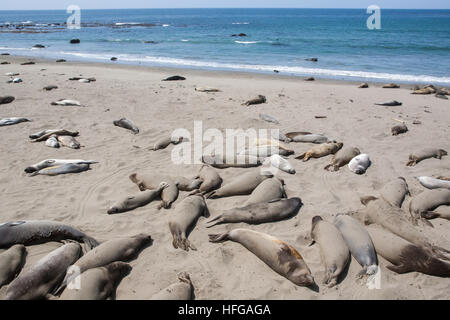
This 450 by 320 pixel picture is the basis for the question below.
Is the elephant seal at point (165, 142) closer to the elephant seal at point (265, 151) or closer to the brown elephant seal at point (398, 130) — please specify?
the elephant seal at point (265, 151)

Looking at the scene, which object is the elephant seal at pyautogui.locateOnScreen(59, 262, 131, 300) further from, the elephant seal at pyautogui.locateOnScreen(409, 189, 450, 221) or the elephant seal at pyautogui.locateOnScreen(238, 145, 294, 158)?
the elephant seal at pyautogui.locateOnScreen(409, 189, 450, 221)

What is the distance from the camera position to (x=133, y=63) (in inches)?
802

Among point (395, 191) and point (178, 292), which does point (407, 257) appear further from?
point (178, 292)

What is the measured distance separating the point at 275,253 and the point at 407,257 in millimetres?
1406

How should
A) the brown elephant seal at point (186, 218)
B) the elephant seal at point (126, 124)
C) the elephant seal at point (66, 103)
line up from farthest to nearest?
the elephant seal at point (66, 103), the elephant seal at point (126, 124), the brown elephant seal at point (186, 218)

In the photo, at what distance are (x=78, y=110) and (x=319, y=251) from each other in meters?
7.95

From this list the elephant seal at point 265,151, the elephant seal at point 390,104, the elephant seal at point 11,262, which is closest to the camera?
the elephant seal at point 11,262

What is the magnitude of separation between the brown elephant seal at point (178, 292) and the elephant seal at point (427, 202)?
3.18 m

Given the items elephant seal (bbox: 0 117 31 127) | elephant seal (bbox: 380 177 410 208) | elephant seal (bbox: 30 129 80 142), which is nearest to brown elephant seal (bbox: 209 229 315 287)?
elephant seal (bbox: 380 177 410 208)

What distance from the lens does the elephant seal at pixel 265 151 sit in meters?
6.37

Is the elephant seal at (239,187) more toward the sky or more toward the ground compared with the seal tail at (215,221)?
more toward the sky

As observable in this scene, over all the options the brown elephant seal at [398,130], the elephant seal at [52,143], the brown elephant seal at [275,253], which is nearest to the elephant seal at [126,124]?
the elephant seal at [52,143]

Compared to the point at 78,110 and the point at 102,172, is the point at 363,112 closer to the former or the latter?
the point at 102,172

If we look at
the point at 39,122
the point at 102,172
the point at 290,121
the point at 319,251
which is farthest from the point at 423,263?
the point at 39,122
